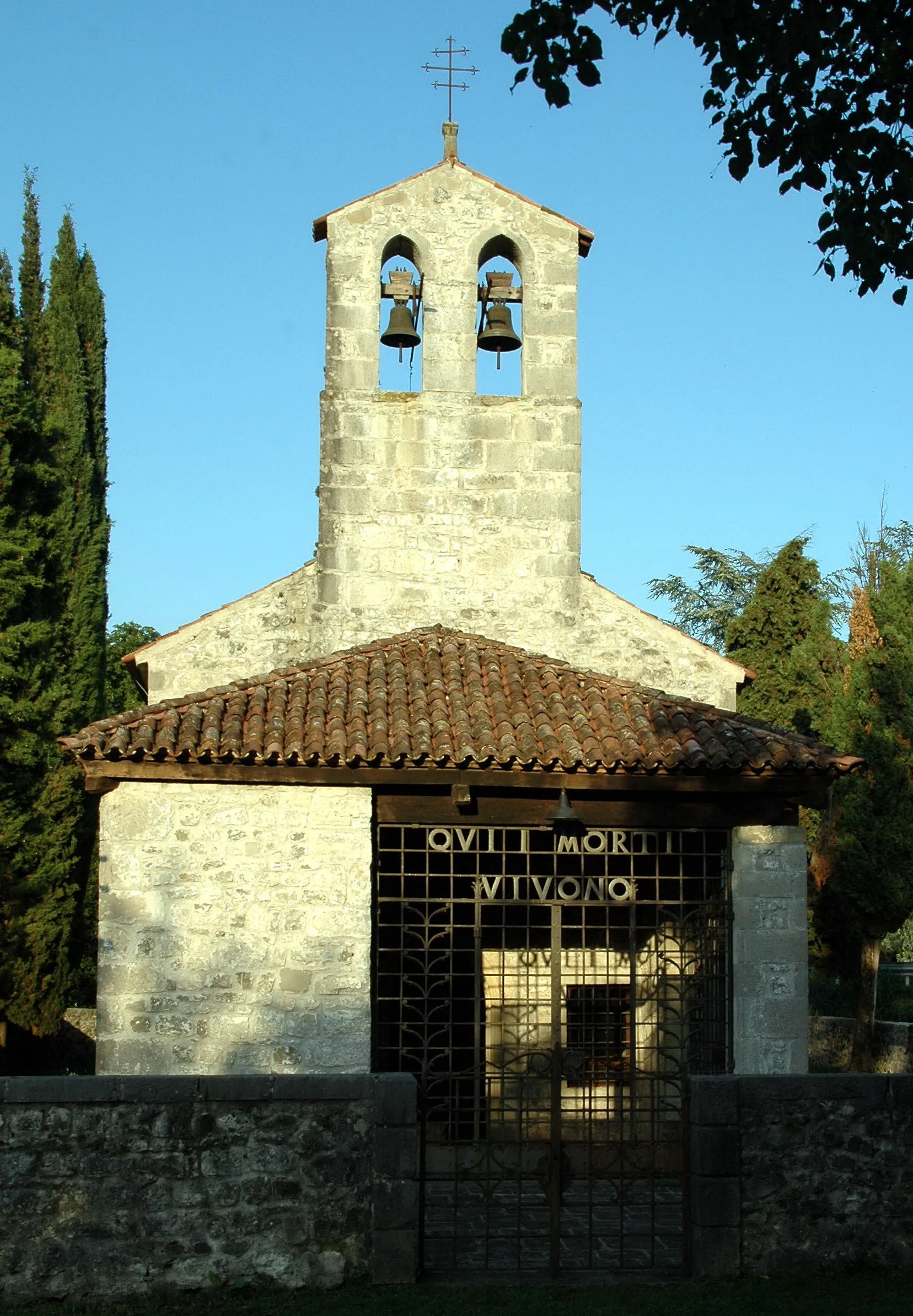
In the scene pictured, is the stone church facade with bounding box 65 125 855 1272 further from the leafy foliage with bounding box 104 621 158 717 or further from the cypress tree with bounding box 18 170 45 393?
the leafy foliage with bounding box 104 621 158 717

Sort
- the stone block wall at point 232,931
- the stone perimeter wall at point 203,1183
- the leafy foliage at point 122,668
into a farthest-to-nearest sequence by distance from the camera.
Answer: the leafy foliage at point 122,668
the stone block wall at point 232,931
the stone perimeter wall at point 203,1183

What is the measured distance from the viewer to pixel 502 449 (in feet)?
45.3

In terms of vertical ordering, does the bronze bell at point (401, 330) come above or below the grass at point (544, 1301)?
above

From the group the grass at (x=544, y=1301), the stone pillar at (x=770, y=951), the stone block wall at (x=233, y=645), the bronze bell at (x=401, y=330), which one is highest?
the bronze bell at (x=401, y=330)

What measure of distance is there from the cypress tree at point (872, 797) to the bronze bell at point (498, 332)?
784cm

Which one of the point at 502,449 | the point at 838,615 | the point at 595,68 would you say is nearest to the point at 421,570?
the point at 502,449

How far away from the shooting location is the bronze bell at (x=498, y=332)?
44.9 ft

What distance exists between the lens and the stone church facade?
10383 millimetres

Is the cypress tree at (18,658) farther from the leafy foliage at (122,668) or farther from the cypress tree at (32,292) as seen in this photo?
the leafy foliage at (122,668)

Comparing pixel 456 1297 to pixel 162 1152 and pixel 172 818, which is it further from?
pixel 172 818

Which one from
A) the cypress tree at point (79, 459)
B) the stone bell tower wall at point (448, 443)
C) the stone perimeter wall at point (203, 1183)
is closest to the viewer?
the stone perimeter wall at point (203, 1183)

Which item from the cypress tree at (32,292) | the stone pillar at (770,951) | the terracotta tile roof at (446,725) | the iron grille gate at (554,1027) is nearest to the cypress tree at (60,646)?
the cypress tree at (32,292)

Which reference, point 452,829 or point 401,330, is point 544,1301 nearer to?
point 452,829

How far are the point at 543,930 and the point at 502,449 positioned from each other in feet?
14.9
